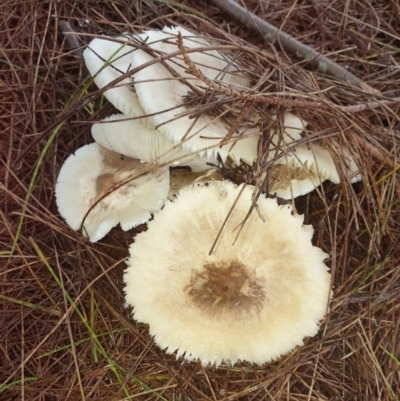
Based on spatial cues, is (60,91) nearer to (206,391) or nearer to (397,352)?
(206,391)

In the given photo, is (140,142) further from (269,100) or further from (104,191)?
(269,100)

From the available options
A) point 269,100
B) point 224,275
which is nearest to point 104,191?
point 224,275

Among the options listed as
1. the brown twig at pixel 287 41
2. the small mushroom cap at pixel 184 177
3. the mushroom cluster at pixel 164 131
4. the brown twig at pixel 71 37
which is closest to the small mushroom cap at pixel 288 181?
the mushroom cluster at pixel 164 131

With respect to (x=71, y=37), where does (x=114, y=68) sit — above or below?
above

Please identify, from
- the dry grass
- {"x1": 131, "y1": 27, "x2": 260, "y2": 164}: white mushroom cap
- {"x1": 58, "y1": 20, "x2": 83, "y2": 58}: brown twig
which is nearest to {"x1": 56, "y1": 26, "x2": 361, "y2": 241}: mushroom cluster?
{"x1": 131, "y1": 27, "x2": 260, "y2": 164}: white mushroom cap

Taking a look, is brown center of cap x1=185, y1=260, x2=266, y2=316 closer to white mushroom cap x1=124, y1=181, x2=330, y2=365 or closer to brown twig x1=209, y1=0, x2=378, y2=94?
white mushroom cap x1=124, y1=181, x2=330, y2=365

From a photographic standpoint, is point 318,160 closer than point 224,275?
No

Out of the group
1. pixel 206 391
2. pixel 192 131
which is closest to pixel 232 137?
pixel 192 131
